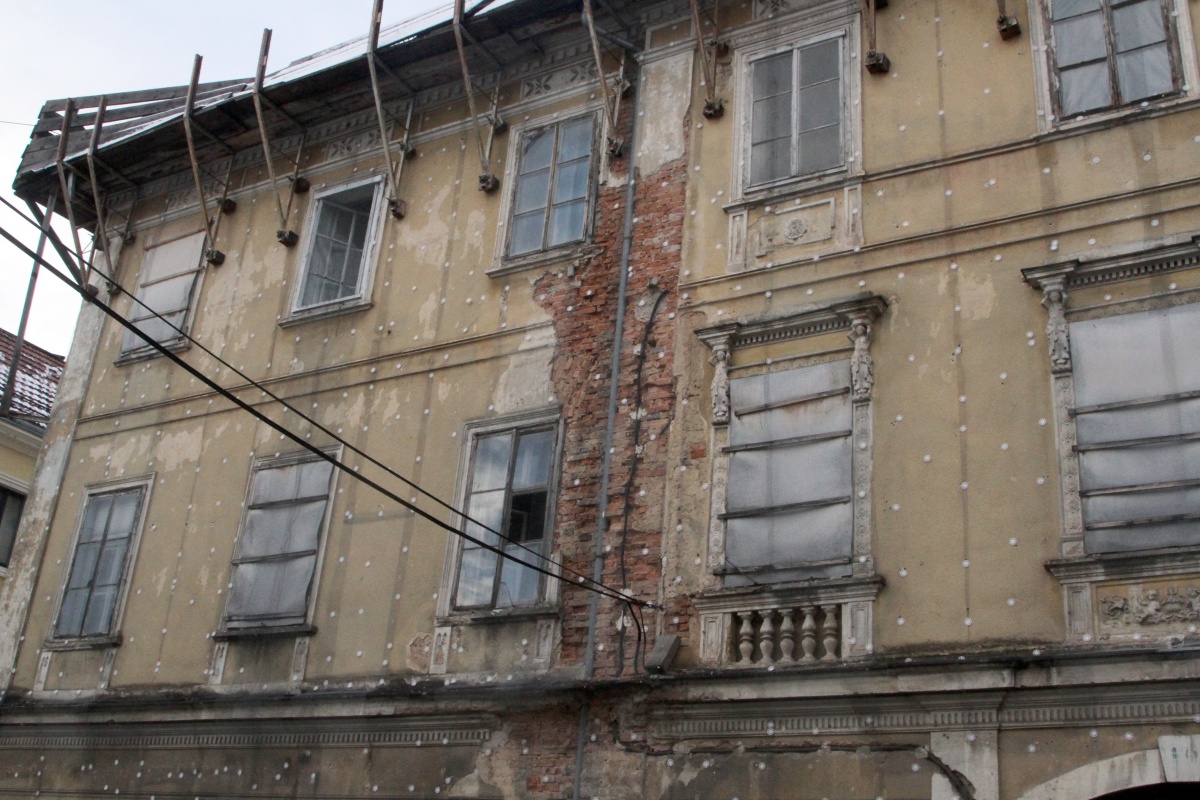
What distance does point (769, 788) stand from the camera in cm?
831

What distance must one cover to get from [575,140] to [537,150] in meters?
0.42

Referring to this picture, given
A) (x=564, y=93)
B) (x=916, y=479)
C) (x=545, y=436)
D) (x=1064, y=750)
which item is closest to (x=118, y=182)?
(x=564, y=93)

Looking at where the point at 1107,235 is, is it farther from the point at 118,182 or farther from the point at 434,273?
the point at 118,182

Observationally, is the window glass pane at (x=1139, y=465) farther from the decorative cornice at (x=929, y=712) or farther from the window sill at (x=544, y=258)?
the window sill at (x=544, y=258)

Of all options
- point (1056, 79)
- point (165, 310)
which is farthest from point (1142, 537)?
point (165, 310)

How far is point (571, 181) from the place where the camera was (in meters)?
11.7

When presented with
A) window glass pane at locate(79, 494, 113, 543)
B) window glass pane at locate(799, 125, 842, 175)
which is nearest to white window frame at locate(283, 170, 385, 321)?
window glass pane at locate(79, 494, 113, 543)

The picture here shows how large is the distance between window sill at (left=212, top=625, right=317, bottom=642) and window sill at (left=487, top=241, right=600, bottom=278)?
11.4 ft

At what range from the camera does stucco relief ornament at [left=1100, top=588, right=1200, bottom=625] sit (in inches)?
292

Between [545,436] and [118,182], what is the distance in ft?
24.1


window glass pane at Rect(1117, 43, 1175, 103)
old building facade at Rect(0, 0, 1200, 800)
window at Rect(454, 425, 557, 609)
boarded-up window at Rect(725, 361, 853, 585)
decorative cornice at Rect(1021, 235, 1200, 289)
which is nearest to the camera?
old building facade at Rect(0, 0, 1200, 800)

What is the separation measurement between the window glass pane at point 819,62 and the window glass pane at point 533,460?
361 cm

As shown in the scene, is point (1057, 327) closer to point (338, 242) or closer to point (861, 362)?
point (861, 362)

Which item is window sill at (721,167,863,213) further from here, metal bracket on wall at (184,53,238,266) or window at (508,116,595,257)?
metal bracket on wall at (184,53,238,266)
